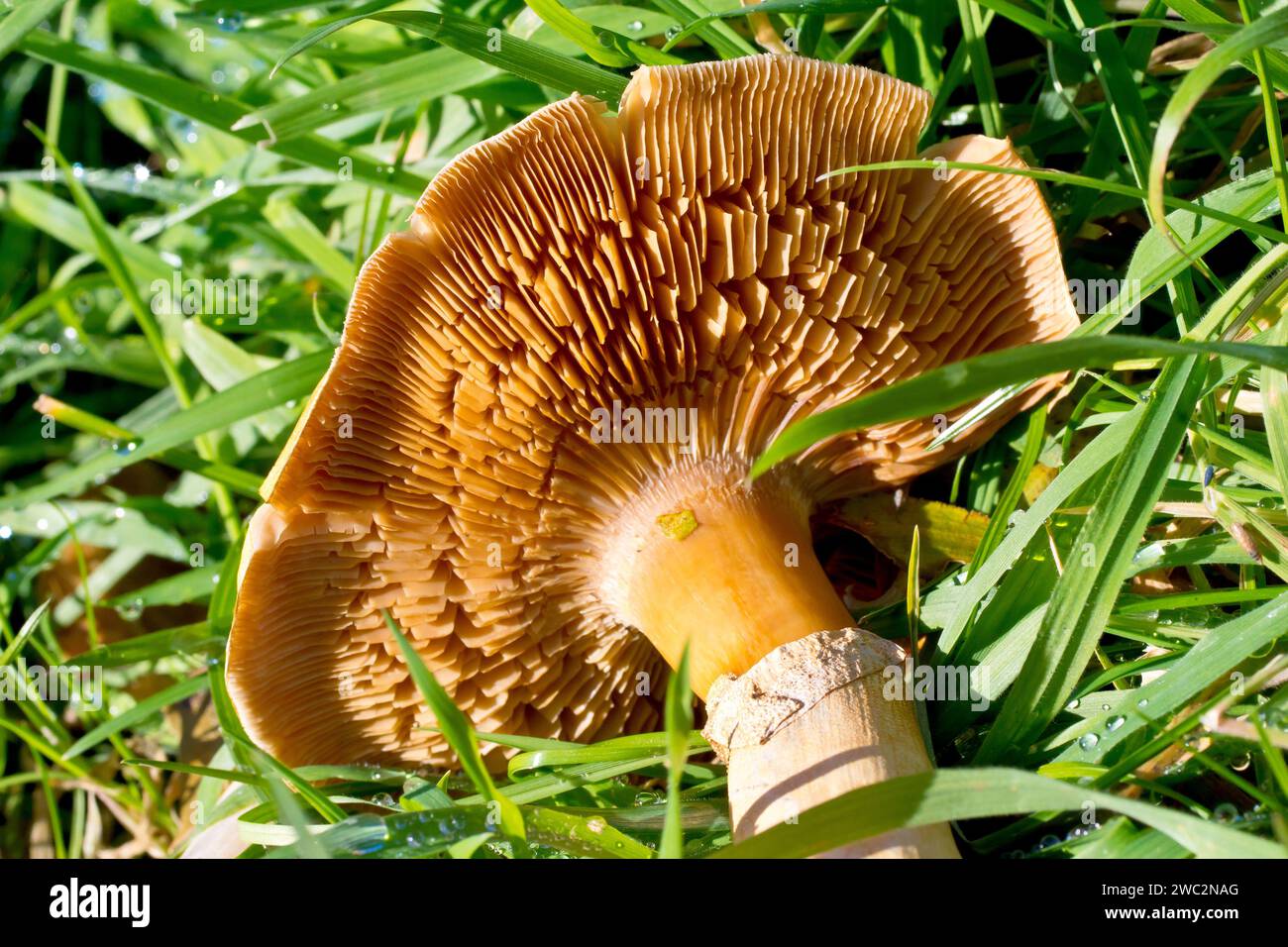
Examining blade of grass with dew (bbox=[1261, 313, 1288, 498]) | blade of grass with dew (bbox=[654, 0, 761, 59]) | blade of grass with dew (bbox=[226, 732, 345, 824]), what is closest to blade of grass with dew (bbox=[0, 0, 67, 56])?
blade of grass with dew (bbox=[654, 0, 761, 59])

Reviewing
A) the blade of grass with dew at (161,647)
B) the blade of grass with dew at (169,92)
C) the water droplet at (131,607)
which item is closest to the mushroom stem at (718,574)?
the blade of grass with dew at (161,647)

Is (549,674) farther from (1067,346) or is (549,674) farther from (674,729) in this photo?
(1067,346)

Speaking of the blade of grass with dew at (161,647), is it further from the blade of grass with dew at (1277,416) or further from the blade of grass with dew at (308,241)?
the blade of grass with dew at (1277,416)

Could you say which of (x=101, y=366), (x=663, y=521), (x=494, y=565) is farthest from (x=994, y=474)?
(x=101, y=366)

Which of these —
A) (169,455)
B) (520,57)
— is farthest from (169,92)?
(520,57)

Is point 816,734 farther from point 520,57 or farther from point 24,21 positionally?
point 24,21

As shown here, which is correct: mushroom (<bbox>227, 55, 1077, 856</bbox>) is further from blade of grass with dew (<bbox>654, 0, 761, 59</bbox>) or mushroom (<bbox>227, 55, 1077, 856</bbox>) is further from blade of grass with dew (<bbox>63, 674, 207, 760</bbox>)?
blade of grass with dew (<bbox>654, 0, 761, 59</bbox>)
